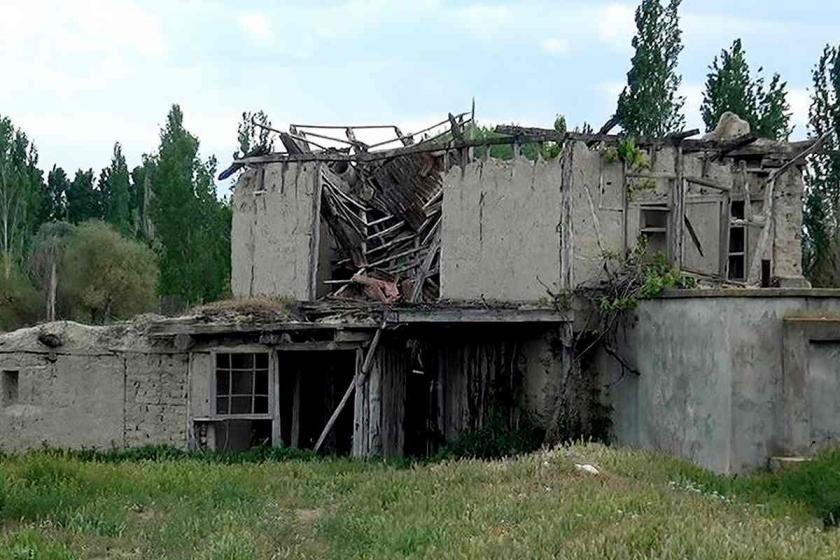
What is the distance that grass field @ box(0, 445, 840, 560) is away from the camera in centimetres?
862

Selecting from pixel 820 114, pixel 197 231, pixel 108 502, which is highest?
pixel 820 114

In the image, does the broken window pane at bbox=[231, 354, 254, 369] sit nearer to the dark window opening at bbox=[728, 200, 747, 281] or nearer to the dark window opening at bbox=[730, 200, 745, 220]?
the dark window opening at bbox=[728, 200, 747, 281]

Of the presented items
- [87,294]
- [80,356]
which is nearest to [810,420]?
[80,356]

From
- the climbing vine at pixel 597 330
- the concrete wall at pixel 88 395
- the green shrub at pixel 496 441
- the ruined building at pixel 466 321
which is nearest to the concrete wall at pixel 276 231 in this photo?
the ruined building at pixel 466 321

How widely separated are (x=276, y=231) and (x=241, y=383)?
353 cm

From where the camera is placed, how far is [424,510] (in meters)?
11.0

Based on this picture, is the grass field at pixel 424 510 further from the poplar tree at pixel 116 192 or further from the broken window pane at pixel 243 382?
the poplar tree at pixel 116 192

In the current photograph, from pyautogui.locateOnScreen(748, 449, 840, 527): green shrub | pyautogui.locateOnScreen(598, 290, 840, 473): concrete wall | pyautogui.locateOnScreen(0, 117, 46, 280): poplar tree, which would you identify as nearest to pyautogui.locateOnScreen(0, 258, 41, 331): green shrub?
pyautogui.locateOnScreen(0, 117, 46, 280): poplar tree

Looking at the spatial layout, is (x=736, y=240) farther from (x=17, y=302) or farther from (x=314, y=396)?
(x=17, y=302)

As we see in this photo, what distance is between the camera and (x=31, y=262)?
4922 cm

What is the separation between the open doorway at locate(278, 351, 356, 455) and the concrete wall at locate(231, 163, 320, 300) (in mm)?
1423

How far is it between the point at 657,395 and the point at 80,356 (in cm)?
1010

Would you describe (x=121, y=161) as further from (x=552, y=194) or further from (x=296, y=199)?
(x=552, y=194)

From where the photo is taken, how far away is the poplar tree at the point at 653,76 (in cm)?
2969
